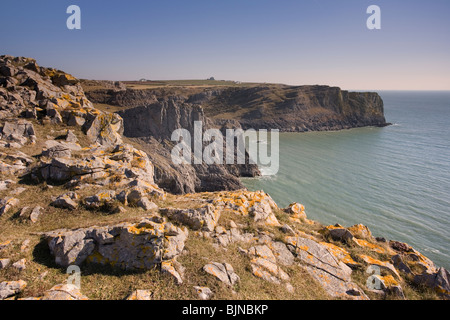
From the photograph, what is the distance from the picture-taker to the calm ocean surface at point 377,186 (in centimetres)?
2708

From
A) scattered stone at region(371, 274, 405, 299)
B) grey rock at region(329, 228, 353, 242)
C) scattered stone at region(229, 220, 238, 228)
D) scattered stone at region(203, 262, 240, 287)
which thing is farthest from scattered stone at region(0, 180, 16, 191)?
scattered stone at region(371, 274, 405, 299)

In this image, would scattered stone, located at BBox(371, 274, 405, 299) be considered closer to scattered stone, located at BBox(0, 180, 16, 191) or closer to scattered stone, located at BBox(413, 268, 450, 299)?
scattered stone, located at BBox(413, 268, 450, 299)

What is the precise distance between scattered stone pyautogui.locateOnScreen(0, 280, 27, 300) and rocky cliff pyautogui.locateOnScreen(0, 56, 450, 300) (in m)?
0.02

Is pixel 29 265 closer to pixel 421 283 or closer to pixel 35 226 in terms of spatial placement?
pixel 35 226

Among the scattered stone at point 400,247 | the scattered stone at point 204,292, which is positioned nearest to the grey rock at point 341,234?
the scattered stone at point 400,247

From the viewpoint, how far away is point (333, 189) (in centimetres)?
3688

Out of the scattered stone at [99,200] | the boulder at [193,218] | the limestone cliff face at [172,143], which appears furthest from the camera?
the limestone cliff face at [172,143]

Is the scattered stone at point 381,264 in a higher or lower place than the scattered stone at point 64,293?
lower

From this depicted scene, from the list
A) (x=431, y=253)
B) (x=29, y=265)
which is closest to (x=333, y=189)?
(x=431, y=253)

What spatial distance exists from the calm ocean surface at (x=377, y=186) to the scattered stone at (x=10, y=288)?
95.2 feet

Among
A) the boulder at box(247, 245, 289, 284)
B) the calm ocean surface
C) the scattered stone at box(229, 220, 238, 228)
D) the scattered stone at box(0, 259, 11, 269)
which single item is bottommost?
the calm ocean surface

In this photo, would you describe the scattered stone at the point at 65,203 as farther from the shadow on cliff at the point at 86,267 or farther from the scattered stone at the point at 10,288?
the scattered stone at the point at 10,288

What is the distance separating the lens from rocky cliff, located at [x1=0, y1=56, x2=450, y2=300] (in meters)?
6.66

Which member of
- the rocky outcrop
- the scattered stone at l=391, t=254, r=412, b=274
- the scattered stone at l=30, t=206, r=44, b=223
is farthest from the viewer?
the rocky outcrop
